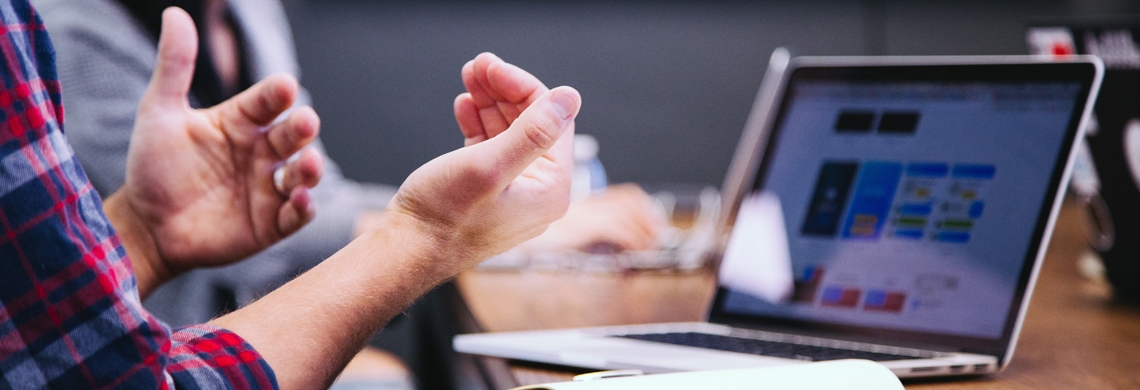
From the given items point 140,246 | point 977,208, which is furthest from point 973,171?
point 140,246

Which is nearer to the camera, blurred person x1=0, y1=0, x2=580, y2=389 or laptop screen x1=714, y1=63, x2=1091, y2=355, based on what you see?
blurred person x1=0, y1=0, x2=580, y2=389

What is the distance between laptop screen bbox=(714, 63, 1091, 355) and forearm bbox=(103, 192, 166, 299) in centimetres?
52

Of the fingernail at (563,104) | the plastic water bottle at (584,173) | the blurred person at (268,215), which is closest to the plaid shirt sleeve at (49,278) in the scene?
the blurred person at (268,215)

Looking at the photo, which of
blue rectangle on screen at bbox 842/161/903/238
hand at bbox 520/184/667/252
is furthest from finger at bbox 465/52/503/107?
hand at bbox 520/184/667/252

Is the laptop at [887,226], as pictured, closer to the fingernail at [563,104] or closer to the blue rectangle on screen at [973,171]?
the blue rectangle on screen at [973,171]

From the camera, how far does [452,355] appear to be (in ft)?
2.73

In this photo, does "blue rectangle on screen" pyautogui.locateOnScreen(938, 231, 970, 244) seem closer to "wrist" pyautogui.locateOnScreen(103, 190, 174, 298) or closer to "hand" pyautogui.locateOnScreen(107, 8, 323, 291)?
"hand" pyautogui.locateOnScreen(107, 8, 323, 291)

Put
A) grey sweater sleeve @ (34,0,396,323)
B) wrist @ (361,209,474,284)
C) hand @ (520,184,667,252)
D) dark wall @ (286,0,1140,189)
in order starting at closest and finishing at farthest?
wrist @ (361,209,474,284), hand @ (520,184,667,252), grey sweater sleeve @ (34,0,396,323), dark wall @ (286,0,1140,189)

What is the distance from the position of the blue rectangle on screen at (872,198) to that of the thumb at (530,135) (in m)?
0.33

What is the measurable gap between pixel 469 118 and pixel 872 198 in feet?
1.13

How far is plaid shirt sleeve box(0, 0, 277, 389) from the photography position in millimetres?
439

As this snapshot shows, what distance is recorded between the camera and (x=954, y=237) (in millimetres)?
688

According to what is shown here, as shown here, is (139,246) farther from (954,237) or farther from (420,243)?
(954,237)

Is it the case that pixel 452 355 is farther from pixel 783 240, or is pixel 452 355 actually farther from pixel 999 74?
pixel 999 74
